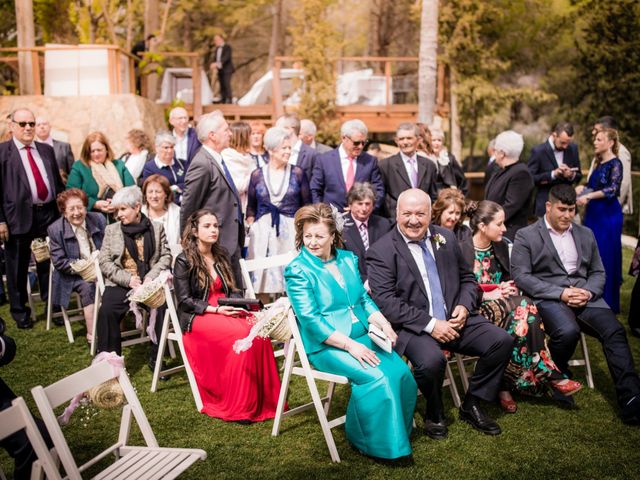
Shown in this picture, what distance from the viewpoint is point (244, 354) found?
4.66 metres

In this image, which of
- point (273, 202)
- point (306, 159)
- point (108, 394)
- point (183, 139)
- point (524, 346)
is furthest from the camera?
point (183, 139)

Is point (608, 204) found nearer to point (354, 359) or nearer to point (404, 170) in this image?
point (404, 170)

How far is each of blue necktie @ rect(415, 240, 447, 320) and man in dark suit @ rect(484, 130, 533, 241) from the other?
210 centimetres

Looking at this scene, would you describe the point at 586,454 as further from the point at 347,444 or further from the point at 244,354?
the point at 244,354

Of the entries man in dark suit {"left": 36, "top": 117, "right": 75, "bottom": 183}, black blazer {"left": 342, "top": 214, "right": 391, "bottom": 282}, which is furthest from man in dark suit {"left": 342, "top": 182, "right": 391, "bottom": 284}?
man in dark suit {"left": 36, "top": 117, "right": 75, "bottom": 183}

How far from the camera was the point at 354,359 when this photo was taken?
4.11m

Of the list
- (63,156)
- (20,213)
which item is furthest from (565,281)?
(63,156)

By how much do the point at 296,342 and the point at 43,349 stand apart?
3069 millimetres

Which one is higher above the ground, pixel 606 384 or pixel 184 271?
pixel 184 271

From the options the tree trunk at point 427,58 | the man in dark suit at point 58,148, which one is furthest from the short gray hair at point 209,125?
the tree trunk at point 427,58

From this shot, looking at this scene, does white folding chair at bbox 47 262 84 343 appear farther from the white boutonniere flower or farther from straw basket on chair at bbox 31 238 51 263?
the white boutonniere flower

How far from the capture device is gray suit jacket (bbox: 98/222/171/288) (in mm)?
5568

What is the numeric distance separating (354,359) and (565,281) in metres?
2.01

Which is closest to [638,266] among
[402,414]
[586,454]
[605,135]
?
[605,135]
